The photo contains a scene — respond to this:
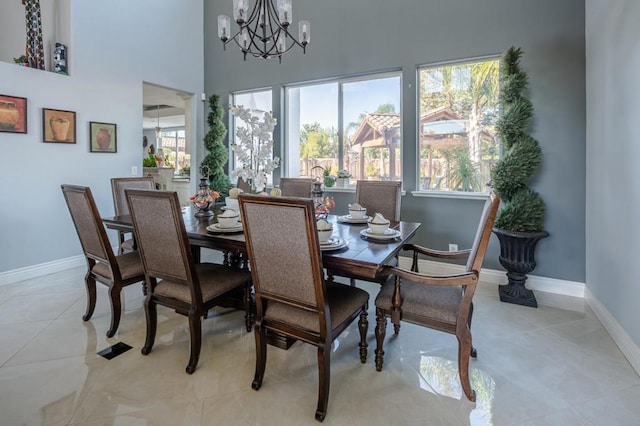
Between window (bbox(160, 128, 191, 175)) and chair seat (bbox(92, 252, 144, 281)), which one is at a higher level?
window (bbox(160, 128, 191, 175))

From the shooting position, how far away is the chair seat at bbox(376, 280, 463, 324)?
177 cm

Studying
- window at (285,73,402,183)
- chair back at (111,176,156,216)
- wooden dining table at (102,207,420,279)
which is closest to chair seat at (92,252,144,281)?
wooden dining table at (102,207,420,279)

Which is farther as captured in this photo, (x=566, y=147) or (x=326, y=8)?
(x=326, y=8)

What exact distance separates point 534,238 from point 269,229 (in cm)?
257

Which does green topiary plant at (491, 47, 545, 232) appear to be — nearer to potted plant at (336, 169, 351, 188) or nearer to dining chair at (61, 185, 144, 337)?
potted plant at (336, 169, 351, 188)

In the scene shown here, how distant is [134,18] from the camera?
4.58m

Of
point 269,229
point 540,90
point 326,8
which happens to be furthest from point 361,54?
point 269,229

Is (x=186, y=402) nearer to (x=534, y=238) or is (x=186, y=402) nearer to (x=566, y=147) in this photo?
(x=534, y=238)

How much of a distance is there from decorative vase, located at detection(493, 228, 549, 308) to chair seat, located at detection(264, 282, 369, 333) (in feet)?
5.99

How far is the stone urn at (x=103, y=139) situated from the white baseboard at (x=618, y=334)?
554 cm

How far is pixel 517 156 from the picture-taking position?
3.04m

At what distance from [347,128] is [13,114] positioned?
3755mm

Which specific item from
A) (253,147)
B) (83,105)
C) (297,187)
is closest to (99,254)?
(253,147)

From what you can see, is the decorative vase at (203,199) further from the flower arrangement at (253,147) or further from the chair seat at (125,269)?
the chair seat at (125,269)
